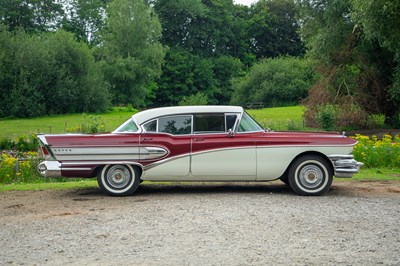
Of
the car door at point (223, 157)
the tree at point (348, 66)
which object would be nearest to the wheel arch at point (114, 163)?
the car door at point (223, 157)

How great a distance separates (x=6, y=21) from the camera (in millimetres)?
75375

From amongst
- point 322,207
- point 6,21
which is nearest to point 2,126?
point 322,207

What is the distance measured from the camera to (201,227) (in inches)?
316

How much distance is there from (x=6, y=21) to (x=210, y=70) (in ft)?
96.3

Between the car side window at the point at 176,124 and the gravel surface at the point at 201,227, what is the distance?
4.07 feet

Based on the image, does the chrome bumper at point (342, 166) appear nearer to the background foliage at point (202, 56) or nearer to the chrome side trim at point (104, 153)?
the chrome side trim at point (104, 153)

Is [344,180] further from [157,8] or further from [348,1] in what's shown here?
[157,8]

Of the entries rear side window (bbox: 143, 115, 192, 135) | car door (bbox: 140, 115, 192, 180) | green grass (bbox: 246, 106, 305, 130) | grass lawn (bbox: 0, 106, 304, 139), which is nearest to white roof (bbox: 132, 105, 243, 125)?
rear side window (bbox: 143, 115, 192, 135)

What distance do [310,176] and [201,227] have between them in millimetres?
3559

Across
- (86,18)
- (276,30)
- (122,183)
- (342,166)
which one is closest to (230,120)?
(342,166)

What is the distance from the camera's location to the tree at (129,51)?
6738cm

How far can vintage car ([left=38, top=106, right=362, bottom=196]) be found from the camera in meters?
10.7

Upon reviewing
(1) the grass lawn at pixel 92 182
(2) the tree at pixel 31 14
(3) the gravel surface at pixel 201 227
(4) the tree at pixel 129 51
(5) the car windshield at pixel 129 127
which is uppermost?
(2) the tree at pixel 31 14

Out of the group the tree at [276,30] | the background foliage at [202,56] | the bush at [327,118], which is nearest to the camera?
the bush at [327,118]
